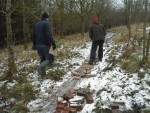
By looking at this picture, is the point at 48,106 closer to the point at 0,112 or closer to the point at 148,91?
the point at 0,112

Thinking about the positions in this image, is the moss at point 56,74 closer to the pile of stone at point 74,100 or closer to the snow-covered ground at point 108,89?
the snow-covered ground at point 108,89

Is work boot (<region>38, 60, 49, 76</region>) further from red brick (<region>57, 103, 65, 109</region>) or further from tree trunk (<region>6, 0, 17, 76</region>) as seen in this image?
red brick (<region>57, 103, 65, 109</region>)

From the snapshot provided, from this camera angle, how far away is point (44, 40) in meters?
7.93

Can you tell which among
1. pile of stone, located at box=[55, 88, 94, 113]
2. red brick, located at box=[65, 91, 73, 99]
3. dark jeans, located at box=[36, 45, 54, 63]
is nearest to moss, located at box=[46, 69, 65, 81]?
dark jeans, located at box=[36, 45, 54, 63]

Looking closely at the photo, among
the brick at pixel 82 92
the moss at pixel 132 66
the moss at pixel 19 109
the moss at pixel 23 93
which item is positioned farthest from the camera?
the moss at pixel 132 66

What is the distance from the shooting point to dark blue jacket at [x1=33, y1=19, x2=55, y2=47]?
25.5ft

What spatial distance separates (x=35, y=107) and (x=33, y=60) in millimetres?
5374

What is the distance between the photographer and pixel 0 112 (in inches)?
230

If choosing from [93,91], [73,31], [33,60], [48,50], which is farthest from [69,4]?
[93,91]

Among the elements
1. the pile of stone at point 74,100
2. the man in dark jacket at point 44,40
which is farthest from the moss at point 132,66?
the man in dark jacket at point 44,40

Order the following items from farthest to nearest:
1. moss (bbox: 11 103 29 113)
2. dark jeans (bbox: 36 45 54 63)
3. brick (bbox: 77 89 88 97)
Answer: dark jeans (bbox: 36 45 54 63)
brick (bbox: 77 89 88 97)
moss (bbox: 11 103 29 113)

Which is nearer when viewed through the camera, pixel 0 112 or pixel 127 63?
pixel 0 112

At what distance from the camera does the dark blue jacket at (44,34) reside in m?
7.77

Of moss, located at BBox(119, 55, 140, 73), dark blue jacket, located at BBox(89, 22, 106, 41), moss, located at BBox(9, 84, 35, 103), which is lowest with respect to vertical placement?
moss, located at BBox(9, 84, 35, 103)
